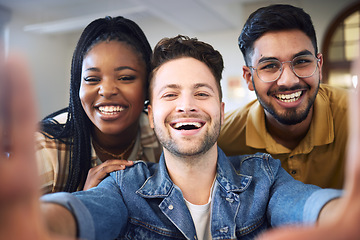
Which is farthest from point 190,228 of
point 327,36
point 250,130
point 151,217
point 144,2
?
point 327,36

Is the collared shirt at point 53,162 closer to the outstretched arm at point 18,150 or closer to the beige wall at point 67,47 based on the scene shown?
the outstretched arm at point 18,150

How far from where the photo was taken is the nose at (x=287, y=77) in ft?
4.10

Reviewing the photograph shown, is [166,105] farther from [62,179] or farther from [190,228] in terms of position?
[62,179]

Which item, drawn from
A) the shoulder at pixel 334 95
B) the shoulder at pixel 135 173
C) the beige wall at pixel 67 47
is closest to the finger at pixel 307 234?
the shoulder at pixel 135 173

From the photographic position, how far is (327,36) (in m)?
4.50

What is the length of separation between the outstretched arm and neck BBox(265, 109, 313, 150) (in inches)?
41.7

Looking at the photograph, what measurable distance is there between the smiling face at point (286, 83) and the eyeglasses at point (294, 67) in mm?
13

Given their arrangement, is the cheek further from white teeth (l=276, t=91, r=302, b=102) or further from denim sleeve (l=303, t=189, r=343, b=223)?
denim sleeve (l=303, t=189, r=343, b=223)

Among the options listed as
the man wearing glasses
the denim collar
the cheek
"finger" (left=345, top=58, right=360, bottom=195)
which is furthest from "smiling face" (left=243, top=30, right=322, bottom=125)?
"finger" (left=345, top=58, right=360, bottom=195)

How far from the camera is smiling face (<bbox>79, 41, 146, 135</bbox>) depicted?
48.8 inches

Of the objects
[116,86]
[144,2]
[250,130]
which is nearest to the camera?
[116,86]

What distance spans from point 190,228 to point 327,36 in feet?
13.8

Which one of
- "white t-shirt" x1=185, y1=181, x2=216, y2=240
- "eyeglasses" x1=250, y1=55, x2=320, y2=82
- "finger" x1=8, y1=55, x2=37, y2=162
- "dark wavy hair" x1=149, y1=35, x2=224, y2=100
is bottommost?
"white t-shirt" x1=185, y1=181, x2=216, y2=240

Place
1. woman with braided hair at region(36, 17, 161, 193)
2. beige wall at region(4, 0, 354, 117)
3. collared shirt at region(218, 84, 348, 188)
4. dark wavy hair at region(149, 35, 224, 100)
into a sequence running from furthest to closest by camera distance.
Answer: beige wall at region(4, 0, 354, 117) → collared shirt at region(218, 84, 348, 188) → woman with braided hair at region(36, 17, 161, 193) → dark wavy hair at region(149, 35, 224, 100)
